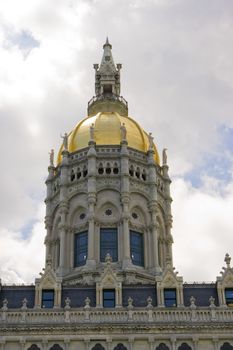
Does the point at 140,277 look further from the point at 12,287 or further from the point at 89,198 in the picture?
the point at 12,287

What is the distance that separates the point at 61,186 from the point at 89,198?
4.69 metres

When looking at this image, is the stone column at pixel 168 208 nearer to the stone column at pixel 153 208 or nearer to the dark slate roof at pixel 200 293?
the stone column at pixel 153 208

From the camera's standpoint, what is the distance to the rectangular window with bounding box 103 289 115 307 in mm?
57438

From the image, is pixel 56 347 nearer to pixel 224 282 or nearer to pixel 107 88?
pixel 224 282

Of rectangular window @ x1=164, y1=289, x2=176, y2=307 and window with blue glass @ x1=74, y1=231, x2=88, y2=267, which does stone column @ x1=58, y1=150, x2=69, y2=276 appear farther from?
rectangular window @ x1=164, y1=289, x2=176, y2=307

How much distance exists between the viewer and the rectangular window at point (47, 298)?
5762 centimetres

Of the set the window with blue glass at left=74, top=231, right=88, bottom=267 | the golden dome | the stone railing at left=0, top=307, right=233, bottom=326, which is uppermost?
the golden dome

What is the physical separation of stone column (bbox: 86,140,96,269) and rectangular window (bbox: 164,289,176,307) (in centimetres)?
1438

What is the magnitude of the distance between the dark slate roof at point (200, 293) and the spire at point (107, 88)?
36.1 m

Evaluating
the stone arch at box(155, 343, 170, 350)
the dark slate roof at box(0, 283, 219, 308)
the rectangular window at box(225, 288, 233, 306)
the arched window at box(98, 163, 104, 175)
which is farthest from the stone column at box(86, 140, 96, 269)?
the stone arch at box(155, 343, 170, 350)

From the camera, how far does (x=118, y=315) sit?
55.5 metres

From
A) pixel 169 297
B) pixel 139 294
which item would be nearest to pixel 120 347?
pixel 139 294

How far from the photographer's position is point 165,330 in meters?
54.7

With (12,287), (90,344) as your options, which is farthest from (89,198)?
(90,344)
